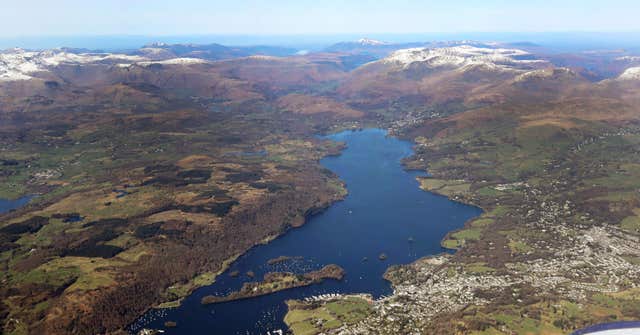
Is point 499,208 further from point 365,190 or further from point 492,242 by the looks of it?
point 365,190

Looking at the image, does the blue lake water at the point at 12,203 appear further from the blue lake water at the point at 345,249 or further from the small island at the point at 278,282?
the small island at the point at 278,282

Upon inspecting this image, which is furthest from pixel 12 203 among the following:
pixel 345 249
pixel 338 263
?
pixel 338 263

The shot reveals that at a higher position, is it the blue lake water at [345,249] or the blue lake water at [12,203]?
the blue lake water at [12,203]

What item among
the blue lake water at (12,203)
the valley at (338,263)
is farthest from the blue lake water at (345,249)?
the blue lake water at (12,203)

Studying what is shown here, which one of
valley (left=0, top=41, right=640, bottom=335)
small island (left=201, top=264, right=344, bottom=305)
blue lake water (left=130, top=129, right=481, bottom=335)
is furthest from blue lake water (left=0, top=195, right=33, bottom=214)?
small island (left=201, top=264, right=344, bottom=305)

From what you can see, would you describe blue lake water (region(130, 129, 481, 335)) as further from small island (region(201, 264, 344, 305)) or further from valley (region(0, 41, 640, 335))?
valley (region(0, 41, 640, 335))
